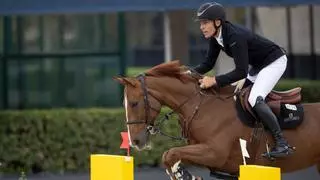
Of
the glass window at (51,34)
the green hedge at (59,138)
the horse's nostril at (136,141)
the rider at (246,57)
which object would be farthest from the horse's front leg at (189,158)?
the glass window at (51,34)

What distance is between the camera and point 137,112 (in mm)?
8023

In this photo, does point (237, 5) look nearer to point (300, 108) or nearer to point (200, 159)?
point (300, 108)

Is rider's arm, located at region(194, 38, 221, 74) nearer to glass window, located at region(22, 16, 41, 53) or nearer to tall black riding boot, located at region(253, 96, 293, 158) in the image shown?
tall black riding boot, located at region(253, 96, 293, 158)

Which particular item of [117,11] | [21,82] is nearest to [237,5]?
[117,11]

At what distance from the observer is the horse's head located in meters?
8.02

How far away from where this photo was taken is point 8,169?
1296 cm

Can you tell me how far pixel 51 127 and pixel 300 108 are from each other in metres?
5.54

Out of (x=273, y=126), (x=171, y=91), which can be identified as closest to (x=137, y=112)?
(x=171, y=91)

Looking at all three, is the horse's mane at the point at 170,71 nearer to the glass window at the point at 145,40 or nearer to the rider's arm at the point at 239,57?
the rider's arm at the point at 239,57

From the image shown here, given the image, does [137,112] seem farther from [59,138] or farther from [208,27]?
[59,138]

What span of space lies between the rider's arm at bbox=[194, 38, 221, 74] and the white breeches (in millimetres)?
483

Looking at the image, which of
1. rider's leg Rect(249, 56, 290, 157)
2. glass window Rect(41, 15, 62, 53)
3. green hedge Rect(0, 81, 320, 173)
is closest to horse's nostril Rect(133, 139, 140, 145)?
rider's leg Rect(249, 56, 290, 157)

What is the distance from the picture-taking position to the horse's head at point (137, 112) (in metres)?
8.02

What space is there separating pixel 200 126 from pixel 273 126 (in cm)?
73
